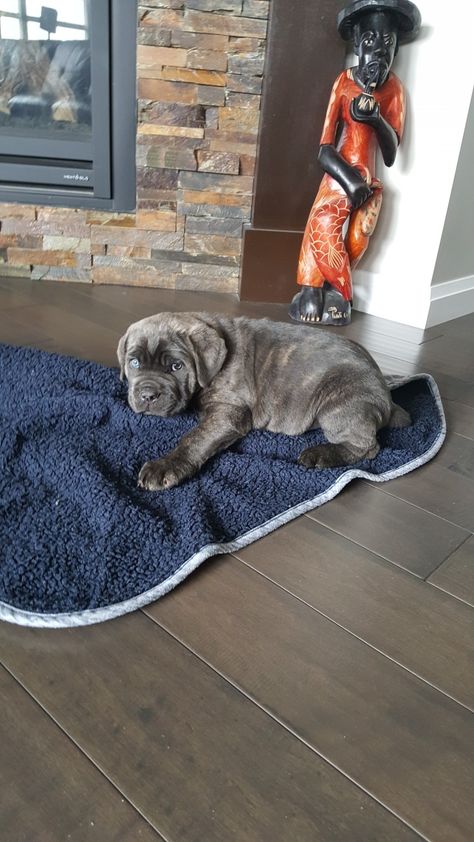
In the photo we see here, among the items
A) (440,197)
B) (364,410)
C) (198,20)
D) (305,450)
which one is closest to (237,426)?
(305,450)

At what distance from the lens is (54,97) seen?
3.37 meters

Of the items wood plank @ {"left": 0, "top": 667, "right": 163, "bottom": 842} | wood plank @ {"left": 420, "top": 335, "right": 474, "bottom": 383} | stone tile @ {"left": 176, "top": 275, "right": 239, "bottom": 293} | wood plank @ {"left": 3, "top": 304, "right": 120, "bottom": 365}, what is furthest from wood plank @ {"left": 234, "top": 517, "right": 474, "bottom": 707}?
stone tile @ {"left": 176, "top": 275, "right": 239, "bottom": 293}

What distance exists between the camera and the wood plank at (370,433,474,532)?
1717 mm

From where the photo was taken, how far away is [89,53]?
3.25 metres

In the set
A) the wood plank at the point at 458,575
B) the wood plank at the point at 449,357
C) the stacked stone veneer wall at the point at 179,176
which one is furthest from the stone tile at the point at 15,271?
the wood plank at the point at 458,575

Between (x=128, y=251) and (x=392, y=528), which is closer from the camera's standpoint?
(x=392, y=528)

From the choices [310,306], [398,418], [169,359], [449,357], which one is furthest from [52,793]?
[310,306]

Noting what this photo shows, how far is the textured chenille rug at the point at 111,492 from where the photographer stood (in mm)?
1286

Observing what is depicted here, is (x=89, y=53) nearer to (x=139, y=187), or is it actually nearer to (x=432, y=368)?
(x=139, y=187)

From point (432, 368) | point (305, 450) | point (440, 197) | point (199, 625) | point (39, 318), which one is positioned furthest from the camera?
point (440, 197)

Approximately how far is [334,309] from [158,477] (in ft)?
6.40

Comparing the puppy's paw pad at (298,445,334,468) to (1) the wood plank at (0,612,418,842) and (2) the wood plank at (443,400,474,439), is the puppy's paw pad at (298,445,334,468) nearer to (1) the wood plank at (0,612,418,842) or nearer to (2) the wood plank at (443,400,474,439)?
(2) the wood plank at (443,400,474,439)

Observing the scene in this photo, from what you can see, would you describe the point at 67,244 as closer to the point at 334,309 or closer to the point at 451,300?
the point at 334,309

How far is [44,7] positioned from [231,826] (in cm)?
374
